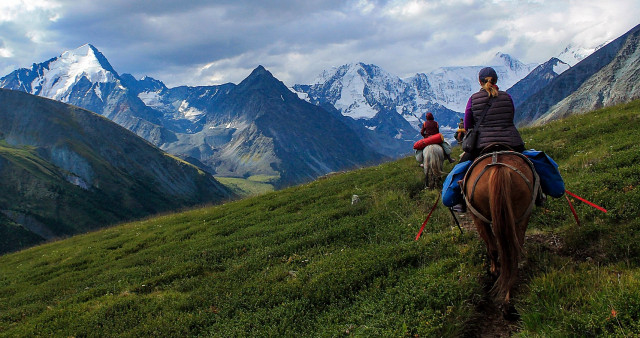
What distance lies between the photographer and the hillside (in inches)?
265

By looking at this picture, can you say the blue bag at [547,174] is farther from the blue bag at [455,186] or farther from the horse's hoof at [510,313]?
the horse's hoof at [510,313]

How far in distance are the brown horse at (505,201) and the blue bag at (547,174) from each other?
74 centimetres

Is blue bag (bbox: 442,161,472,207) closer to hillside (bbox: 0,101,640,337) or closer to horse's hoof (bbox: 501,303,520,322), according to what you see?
hillside (bbox: 0,101,640,337)

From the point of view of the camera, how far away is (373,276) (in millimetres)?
9500

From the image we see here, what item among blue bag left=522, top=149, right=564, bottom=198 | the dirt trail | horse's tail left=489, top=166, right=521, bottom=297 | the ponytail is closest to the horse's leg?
the dirt trail

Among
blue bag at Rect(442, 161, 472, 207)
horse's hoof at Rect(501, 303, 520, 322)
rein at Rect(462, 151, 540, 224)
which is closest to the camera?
horse's hoof at Rect(501, 303, 520, 322)

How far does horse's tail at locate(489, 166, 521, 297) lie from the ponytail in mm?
2080

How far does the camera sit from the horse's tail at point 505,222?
6688 mm

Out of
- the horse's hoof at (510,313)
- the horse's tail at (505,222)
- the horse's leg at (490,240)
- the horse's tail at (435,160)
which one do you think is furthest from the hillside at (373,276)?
the horse's tail at (435,160)

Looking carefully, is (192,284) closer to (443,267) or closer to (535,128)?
(443,267)

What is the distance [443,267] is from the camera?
29.1 ft

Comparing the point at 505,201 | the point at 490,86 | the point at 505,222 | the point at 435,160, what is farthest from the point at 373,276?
the point at 435,160

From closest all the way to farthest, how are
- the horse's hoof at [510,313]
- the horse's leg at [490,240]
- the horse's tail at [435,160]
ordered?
the horse's hoof at [510,313] < the horse's leg at [490,240] < the horse's tail at [435,160]

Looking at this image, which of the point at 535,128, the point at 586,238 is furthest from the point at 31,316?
the point at 535,128
